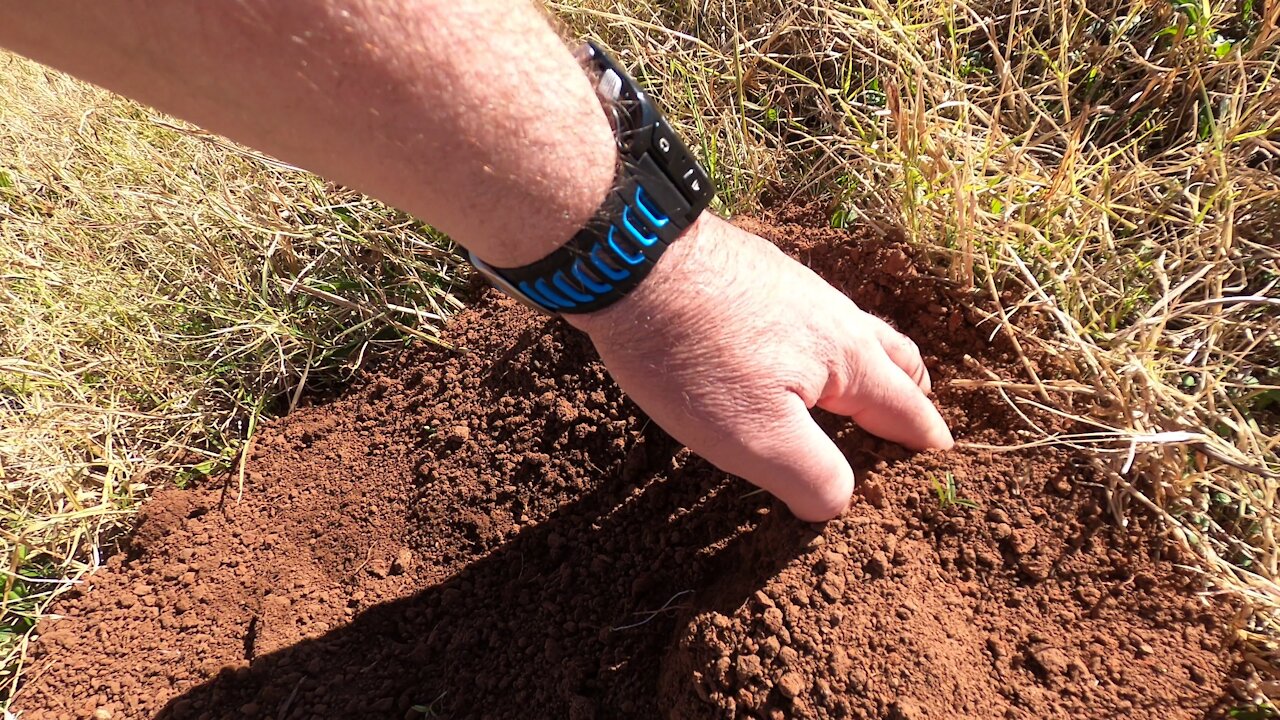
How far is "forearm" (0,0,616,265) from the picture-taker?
0.73 meters

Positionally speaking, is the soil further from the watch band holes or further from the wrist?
the watch band holes

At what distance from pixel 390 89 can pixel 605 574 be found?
116 centimetres

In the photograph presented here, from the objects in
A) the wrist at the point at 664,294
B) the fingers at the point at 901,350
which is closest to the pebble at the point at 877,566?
the fingers at the point at 901,350

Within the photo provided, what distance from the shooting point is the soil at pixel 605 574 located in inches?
48.1

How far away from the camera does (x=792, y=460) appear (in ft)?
3.91

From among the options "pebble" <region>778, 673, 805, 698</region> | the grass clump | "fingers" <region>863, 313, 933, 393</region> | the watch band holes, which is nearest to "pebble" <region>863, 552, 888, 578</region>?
"pebble" <region>778, 673, 805, 698</region>

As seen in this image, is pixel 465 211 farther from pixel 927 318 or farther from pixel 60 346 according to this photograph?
pixel 60 346

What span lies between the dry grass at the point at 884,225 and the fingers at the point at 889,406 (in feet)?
0.71

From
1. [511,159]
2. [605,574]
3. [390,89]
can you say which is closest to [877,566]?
[605,574]

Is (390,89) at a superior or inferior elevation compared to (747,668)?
superior

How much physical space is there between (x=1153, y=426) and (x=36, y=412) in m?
2.97

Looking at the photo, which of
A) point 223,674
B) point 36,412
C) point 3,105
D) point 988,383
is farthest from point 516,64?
point 3,105

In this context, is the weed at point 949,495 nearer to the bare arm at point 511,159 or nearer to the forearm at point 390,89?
the bare arm at point 511,159

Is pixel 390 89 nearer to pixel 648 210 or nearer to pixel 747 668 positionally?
pixel 648 210
